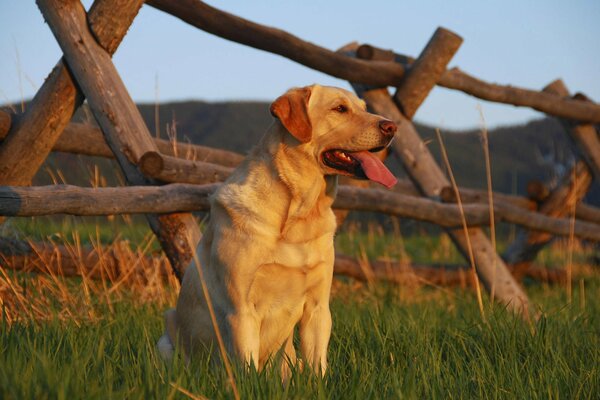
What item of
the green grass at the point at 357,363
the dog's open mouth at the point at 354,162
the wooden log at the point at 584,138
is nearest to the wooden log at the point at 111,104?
the green grass at the point at 357,363

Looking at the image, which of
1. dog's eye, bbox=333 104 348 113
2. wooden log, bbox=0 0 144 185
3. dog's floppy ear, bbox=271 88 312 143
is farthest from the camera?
wooden log, bbox=0 0 144 185

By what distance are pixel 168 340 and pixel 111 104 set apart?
1658 mm

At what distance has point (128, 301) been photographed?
15.7ft

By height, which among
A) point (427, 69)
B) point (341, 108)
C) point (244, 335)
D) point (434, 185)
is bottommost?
point (244, 335)

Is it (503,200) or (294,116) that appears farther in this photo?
(503,200)

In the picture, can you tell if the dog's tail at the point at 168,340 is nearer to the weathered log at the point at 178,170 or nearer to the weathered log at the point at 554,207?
the weathered log at the point at 178,170

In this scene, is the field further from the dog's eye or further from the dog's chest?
the dog's eye

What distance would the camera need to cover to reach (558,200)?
7453mm

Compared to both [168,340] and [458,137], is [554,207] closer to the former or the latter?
[168,340]

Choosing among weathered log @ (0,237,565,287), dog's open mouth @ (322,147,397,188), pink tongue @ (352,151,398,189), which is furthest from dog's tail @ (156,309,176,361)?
weathered log @ (0,237,565,287)

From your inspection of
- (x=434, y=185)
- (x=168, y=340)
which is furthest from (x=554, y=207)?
(x=168, y=340)

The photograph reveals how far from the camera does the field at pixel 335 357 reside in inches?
97.5

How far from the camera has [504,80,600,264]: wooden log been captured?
24.5ft

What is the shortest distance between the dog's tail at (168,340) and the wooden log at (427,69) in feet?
10.9
